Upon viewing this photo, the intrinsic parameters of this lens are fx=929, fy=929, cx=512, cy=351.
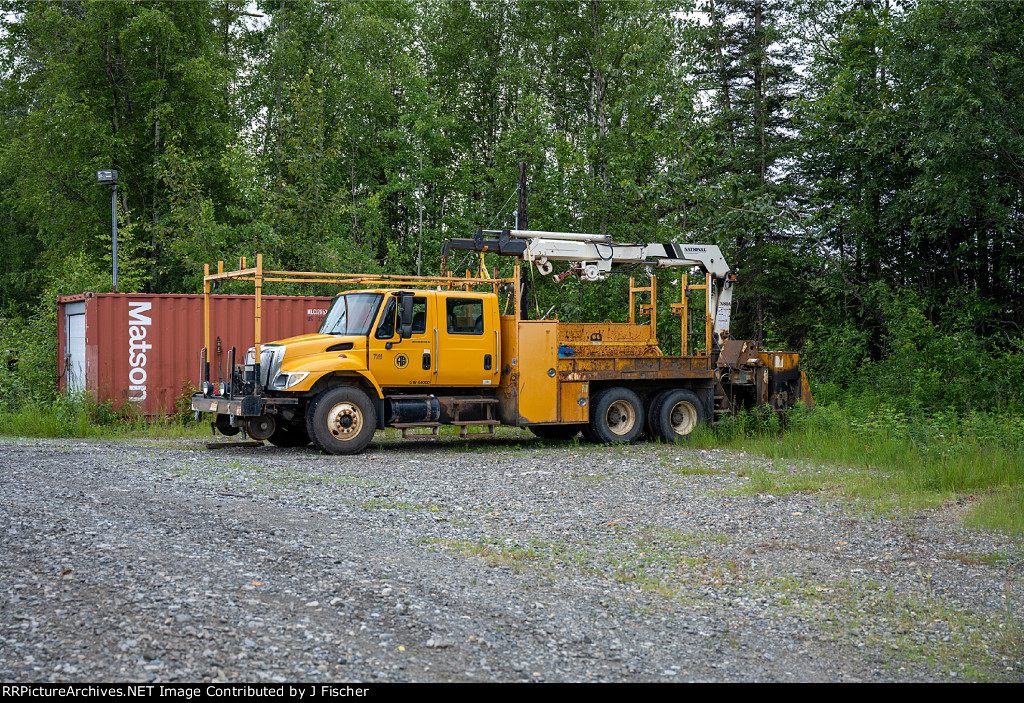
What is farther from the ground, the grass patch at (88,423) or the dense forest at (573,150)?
the dense forest at (573,150)

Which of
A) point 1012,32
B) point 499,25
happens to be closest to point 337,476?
point 1012,32

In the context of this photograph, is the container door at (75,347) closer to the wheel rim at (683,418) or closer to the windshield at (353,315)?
the windshield at (353,315)

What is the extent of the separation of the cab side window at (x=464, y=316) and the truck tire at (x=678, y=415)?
372 cm

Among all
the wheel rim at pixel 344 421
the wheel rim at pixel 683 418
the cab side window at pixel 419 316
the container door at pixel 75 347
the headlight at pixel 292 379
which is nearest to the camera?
the headlight at pixel 292 379

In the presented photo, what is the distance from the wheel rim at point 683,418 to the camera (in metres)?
17.0

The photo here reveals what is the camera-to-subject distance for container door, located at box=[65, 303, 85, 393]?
18266 mm

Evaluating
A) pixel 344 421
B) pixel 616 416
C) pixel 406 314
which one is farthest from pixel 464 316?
pixel 616 416

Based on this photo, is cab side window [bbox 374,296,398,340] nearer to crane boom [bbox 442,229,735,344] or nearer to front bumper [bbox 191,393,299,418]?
crane boom [bbox 442,229,735,344]

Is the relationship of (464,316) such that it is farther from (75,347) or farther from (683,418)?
(75,347)

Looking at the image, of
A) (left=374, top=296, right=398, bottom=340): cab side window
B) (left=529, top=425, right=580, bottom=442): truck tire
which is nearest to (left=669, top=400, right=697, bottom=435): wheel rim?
(left=529, top=425, right=580, bottom=442): truck tire

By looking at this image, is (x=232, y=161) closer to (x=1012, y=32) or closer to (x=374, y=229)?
(x=374, y=229)

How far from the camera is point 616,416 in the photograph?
16.5 meters

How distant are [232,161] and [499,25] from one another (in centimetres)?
1573

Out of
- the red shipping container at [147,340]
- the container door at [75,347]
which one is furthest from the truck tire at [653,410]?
the container door at [75,347]
